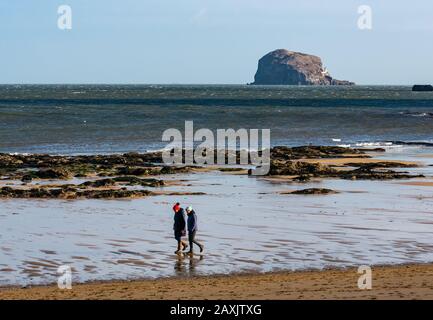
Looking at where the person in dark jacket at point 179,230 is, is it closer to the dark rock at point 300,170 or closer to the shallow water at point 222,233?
the shallow water at point 222,233

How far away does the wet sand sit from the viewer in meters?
15.6

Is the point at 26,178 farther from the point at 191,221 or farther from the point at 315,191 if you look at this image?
the point at 191,221

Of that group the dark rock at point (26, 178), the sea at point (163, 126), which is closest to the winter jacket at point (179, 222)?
the dark rock at point (26, 178)

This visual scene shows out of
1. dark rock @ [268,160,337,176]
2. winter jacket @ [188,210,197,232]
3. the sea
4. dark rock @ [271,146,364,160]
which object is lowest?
the sea

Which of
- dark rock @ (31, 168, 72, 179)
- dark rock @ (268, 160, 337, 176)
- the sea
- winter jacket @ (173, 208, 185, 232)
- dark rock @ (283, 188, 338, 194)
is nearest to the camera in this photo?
winter jacket @ (173, 208, 185, 232)

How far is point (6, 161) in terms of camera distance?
4312 cm

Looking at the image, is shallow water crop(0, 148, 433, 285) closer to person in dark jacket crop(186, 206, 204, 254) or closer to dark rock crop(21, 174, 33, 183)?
person in dark jacket crop(186, 206, 204, 254)

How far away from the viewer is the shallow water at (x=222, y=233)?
19578 millimetres

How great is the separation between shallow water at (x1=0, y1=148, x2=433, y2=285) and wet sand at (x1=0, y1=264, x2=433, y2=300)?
0.87 metres

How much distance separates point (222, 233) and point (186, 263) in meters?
3.66

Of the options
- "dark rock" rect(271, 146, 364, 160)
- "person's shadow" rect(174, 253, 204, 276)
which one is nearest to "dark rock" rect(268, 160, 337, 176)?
"dark rock" rect(271, 146, 364, 160)

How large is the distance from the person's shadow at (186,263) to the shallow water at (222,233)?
0.05m

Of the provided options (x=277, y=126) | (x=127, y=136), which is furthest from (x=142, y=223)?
(x=277, y=126)

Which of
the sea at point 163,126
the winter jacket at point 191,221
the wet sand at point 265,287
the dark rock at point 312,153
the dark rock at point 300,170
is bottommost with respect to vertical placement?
the sea at point 163,126
